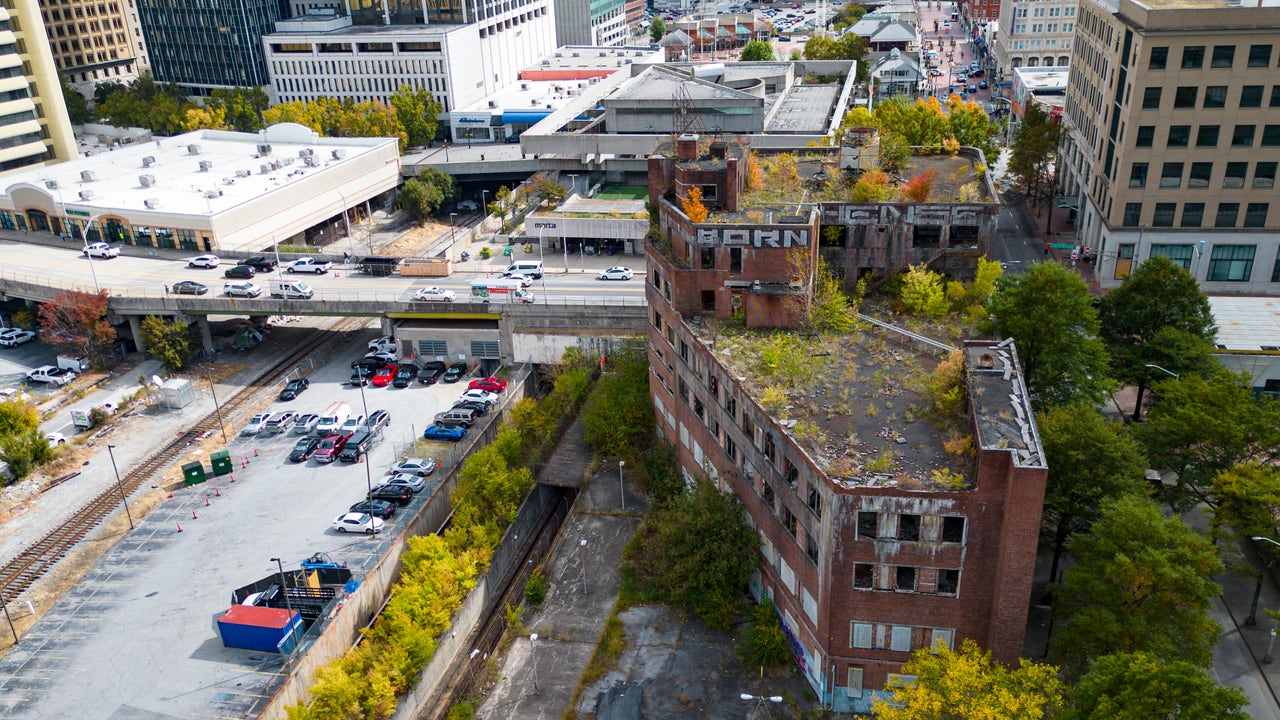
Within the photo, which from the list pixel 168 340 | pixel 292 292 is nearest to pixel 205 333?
pixel 168 340

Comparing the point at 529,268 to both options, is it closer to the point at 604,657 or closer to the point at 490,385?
the point at 490,385

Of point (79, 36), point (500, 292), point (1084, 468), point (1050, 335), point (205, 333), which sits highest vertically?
point (79, 36)

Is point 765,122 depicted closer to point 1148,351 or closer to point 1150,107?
point 1150,107

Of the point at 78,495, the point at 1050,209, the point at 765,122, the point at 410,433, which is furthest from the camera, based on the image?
the point at 765,122

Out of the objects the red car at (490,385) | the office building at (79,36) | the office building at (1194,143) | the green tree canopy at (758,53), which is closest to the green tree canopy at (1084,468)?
the office building at (1194,143)

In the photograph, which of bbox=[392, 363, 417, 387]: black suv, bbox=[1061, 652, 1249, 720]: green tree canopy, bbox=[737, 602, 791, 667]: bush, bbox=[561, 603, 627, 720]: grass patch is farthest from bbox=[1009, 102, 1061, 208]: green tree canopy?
bbox=[1061, 652, 1249, 720]: green tree canopy

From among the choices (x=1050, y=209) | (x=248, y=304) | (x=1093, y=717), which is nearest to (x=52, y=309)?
(x=248, y=304)

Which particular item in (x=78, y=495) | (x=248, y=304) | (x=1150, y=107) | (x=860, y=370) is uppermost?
(x=1150, y=107)
